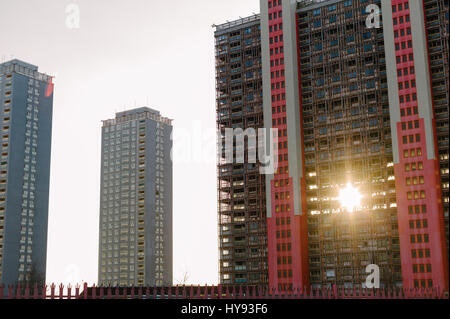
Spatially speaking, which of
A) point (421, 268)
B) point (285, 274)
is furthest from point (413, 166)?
point (285, 274)

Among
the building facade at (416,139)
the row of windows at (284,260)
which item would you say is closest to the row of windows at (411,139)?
the building facade at (416,139)

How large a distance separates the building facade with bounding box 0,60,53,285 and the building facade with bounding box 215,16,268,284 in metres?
70.1

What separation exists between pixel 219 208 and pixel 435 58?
2375 inches

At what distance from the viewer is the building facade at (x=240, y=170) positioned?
132125 mm

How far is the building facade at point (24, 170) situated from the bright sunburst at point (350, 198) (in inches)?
3910

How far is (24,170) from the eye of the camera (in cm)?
17900

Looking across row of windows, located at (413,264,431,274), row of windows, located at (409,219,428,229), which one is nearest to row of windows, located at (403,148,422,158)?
row of windows, located at (409,219,428,229)

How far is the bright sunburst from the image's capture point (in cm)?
12094

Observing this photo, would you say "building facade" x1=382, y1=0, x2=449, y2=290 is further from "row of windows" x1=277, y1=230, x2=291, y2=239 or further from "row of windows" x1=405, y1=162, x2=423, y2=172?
"row of windows" x1=277, y1=230, x2=291, y2=239

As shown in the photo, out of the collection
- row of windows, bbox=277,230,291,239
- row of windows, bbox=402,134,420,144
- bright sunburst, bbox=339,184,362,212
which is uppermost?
row of windows, bbox=402,134,420,144

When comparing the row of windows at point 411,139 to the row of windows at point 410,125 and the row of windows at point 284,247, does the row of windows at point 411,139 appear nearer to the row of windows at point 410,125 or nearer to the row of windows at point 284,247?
the row of windows at point 410,125
